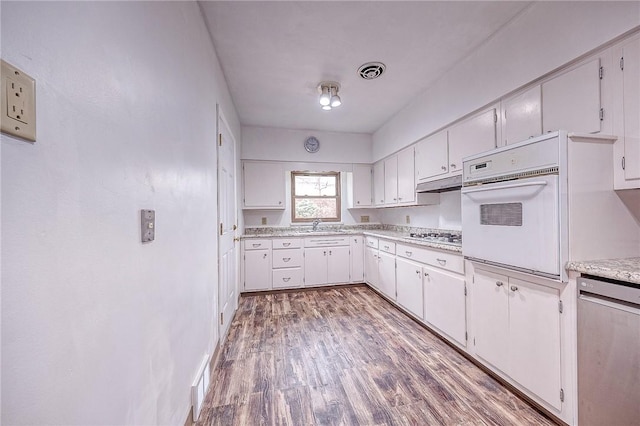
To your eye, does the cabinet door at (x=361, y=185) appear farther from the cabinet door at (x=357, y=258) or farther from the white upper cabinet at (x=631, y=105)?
the white upper cabinet at (x=631, y=105)

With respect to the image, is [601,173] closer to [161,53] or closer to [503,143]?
[503,143]

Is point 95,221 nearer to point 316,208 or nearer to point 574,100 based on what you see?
point 574,100

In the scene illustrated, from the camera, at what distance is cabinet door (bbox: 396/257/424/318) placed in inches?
105

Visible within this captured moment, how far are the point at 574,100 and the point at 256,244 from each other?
11.6 feet

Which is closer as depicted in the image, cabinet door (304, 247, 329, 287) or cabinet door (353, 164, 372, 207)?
cabinet door (304, 247, 329, 287)

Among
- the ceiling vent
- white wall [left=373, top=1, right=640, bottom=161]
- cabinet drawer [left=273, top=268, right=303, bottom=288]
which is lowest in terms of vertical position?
cabinet drawer [left=273, top=268, right=303, bottom=288]

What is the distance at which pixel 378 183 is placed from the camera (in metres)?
4.29

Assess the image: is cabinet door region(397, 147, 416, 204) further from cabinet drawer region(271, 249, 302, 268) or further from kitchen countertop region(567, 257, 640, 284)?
kitchen countertop region(567, 257, 640, 284)

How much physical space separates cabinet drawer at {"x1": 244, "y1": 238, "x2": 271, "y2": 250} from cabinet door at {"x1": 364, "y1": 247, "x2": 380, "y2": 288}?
153 cm

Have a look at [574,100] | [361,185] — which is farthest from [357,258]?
[574,100]

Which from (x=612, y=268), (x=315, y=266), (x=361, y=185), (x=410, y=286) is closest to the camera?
(x=612, y=268)

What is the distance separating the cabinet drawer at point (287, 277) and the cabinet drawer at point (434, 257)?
160cm

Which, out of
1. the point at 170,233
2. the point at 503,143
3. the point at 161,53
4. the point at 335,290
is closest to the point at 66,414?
the point at 170,233

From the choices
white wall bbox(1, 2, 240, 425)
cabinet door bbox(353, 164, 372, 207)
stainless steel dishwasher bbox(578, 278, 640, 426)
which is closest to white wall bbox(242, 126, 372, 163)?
cabinet door bbox(353, 164, 372, 207)
